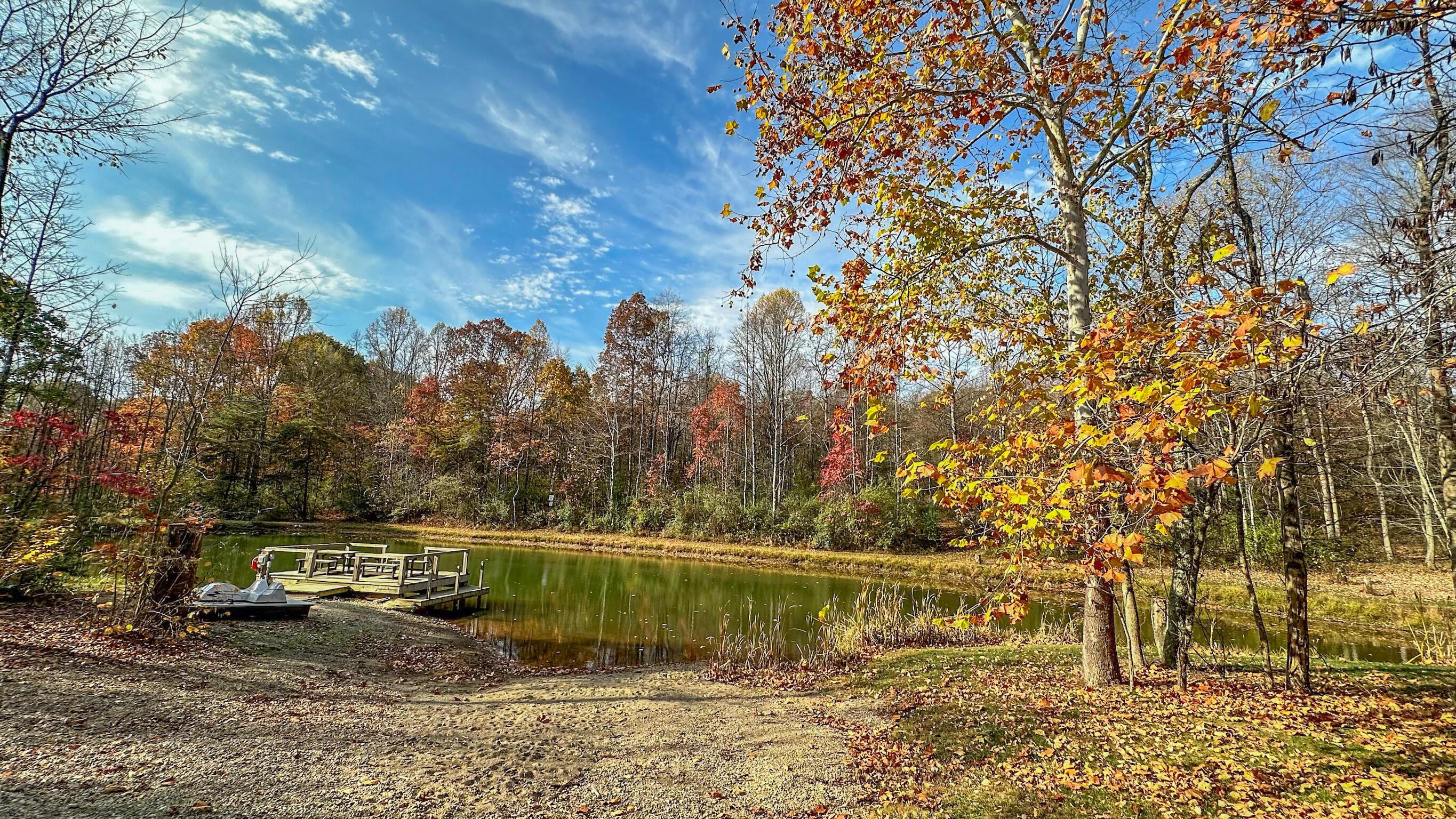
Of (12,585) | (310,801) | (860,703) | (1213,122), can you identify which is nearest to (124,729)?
(310,801)

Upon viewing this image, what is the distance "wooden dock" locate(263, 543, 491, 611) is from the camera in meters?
12.7

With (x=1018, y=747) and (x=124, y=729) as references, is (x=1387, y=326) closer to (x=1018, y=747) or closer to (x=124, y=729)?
(x=1018, y=747)

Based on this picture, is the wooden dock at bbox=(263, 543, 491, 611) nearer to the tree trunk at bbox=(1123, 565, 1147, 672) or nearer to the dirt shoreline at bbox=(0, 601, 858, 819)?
the dirt shoreline at bbox=(0, 601, 858, 819)

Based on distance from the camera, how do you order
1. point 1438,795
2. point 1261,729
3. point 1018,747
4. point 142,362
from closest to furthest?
point 1438,795 < point 1261,729 < point 1018,747 < point 142,362

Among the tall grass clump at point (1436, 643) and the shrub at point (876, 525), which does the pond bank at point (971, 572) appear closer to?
the tall grass clump at point (1436, 643)

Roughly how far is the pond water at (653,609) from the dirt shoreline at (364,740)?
8.79 ft

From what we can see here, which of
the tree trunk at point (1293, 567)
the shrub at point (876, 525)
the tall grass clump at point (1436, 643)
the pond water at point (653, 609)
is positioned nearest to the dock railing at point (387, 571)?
the pond water at point (653, 609)

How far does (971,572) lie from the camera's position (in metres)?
17.5

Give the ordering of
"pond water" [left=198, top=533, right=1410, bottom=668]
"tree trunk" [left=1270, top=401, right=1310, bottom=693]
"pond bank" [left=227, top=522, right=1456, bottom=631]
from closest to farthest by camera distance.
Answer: "tree trunk" [left=1270, top=401, right=1310, bottom=693]
"pond water" [left=198, top=533, right=1410, bottom=668]
"pond bank" [left=227, top=522, right=1456, bottom=631]

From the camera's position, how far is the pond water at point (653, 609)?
32.7 feet

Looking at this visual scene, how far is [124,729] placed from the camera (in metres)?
4.57

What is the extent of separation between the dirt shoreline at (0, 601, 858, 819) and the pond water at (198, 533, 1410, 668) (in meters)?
2.68

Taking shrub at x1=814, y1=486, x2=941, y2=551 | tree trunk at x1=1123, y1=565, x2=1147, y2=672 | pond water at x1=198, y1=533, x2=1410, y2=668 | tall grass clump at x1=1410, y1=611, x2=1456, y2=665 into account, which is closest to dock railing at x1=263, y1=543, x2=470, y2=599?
pond water at x1=198, y1=533, x2=1410, y2=668

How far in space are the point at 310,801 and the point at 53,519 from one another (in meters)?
6.90
